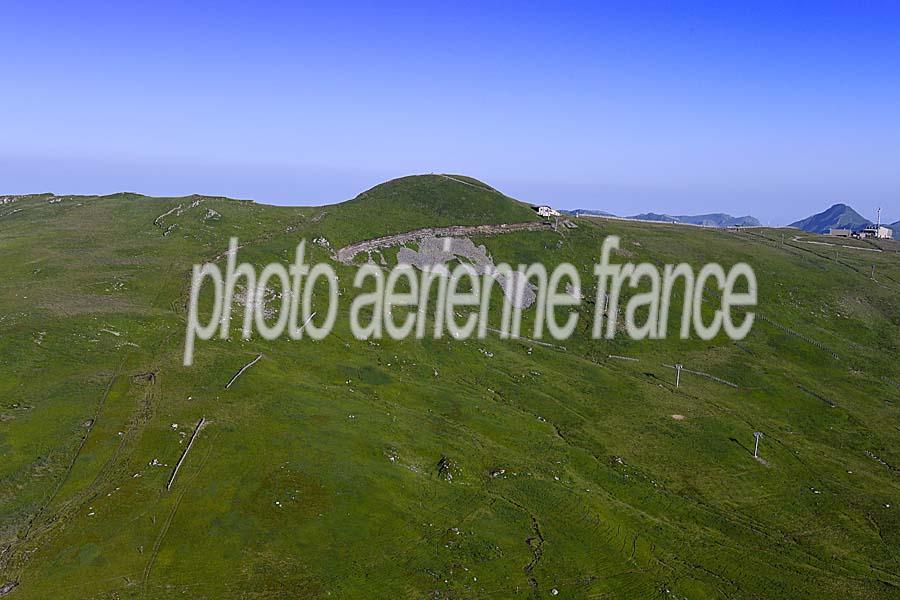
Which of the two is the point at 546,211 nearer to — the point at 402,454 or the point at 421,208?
the point at 421,208

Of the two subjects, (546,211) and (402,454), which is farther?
(546,211)

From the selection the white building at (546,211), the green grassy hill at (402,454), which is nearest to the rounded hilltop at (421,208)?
the white building at (546,211)

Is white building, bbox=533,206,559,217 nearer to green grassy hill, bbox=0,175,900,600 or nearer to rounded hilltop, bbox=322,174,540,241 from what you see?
rounded hilltop, bbox=322,174,540,241

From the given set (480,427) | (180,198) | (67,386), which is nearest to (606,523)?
(480,427)

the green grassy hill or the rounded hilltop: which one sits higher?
the rounded hilltop

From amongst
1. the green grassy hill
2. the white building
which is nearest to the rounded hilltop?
the white building

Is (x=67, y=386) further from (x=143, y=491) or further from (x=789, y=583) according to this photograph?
(x=789, y=583)

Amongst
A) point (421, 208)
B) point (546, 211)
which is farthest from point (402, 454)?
point (546, 211)

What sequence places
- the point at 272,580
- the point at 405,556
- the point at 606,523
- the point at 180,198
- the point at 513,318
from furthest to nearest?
the point at 180,198
the point at 513,318
the point at 606,523
the point at 405,556
the point at 272,580
